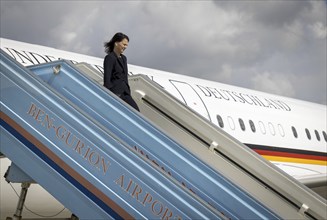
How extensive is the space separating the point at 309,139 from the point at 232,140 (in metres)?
9.85

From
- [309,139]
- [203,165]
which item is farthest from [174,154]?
[309,139]

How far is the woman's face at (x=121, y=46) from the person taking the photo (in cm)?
517

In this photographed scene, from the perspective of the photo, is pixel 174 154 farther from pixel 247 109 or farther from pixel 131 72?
pixel 247 109

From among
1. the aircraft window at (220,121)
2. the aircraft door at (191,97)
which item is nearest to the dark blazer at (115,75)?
the aircraft door at (191,97)

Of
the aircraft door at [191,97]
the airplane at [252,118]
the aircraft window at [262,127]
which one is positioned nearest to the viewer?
the airplane at [252,118]

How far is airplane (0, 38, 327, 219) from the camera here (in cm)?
867

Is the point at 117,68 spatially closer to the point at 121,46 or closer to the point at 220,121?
the point at 121,46

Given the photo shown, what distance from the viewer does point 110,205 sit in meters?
3.70

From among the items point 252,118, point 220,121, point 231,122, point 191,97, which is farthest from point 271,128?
point 191,97

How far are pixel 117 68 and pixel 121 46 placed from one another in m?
0.21

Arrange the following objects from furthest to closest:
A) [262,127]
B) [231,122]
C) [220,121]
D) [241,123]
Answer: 1. [262,127]
2. [241,123]
3. [231,122]
4. [220,121]

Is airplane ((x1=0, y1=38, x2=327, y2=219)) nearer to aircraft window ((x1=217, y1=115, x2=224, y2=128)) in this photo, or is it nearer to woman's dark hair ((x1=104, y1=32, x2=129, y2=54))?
aircraft window ((x1=217, y1=115, x2=224, y2=128))

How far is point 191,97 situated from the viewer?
11.1 m

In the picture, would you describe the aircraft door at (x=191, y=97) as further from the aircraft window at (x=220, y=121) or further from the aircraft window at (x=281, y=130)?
the aircraft window at (x=281, y=130)
